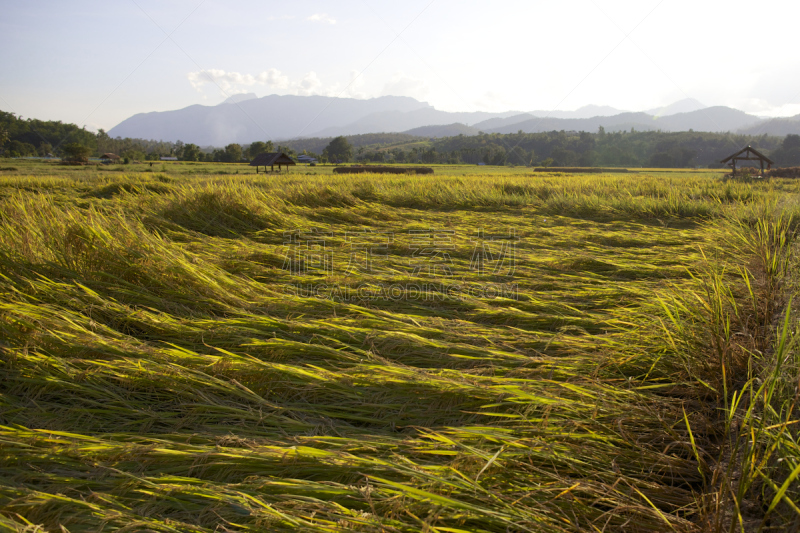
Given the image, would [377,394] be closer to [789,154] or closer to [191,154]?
[789,154]

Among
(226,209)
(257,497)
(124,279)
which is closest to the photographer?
(257,497)

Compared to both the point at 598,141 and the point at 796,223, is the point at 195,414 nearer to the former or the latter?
the point at 796,223

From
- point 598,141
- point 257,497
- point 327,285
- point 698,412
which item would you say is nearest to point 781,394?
point 698,412

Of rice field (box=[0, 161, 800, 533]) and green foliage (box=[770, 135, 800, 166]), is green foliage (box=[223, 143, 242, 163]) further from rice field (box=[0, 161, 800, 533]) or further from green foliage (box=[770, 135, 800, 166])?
green foliage (box=[770, 135, 800, 166])

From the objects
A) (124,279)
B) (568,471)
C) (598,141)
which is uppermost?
(598,141)

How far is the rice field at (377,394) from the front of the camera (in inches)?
40.0

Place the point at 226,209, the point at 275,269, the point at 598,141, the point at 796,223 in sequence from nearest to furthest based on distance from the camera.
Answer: the point at 275,269, the point at 796,223, the point at 226,209, the point at 598,141

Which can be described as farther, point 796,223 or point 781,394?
point 796,223

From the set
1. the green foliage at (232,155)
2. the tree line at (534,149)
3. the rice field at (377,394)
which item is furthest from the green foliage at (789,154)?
the green foliage at (232,155)

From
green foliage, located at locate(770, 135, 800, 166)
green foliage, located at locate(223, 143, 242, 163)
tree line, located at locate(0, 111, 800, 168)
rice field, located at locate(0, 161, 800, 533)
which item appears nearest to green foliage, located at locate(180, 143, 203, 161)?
tree line, located at locate(0, 111, 800, 168)

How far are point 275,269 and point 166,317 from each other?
1120 millimetres

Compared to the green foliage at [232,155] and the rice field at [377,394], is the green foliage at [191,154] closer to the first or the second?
the green foliage at [232,155]

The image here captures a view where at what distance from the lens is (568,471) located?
1139 mm

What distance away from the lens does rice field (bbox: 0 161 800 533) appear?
1.02 meters
